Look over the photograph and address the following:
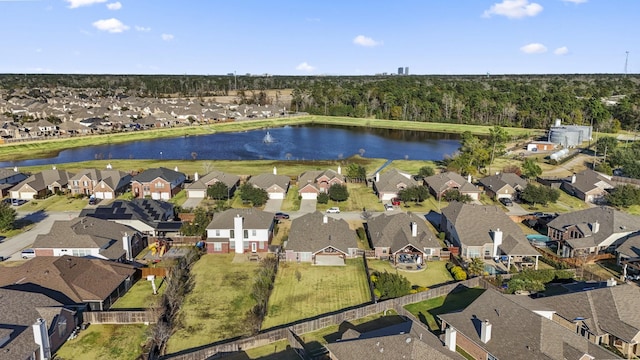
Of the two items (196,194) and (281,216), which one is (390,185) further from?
(196,194)

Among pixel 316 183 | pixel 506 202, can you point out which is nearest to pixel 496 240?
pixel 506 202

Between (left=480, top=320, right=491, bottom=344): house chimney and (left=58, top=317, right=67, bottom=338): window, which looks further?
(left=58, top=317, right=67, bottom=338): window

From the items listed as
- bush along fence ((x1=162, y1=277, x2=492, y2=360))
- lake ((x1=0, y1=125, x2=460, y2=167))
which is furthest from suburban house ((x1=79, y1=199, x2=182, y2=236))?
lake ((x1=0, y1=125, x2=460, y2=167))

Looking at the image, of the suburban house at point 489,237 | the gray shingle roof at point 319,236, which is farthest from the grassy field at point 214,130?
the suburban house at point 489,237

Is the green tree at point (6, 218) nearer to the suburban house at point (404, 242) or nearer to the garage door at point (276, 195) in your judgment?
the garage door at point (276, 195)

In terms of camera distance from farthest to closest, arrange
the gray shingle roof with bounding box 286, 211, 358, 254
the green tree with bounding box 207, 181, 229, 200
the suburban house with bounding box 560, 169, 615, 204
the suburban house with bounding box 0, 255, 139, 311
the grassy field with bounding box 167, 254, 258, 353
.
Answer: the suburban house with bounding box 560, 169, 615, 204, the green tree with bounding box 207, 181, 229, 200, the gray shingle roof with bounding box 286, 211, 358, 254, the suburban house with bounding box 0, 255, 139, 311, the grassy field with bounding box 167, 254, 258, 353

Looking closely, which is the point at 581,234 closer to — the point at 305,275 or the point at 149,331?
the point at 305,275

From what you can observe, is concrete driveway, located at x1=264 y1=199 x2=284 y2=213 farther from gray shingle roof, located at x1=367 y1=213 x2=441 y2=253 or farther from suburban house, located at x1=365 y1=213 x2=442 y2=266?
suburban house, located at x1=365 y1=213 x2=442 y2=266
